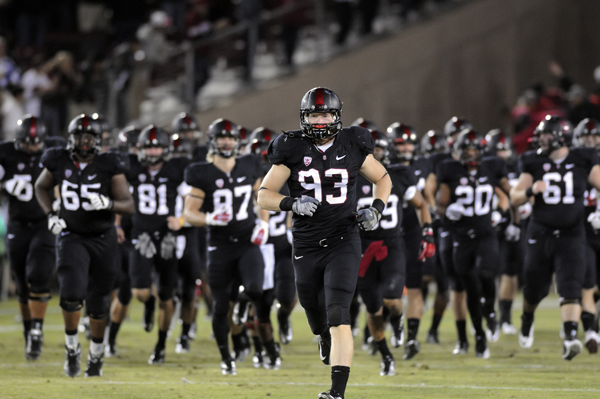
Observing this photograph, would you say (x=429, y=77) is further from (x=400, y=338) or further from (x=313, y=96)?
(x=313, y=96)

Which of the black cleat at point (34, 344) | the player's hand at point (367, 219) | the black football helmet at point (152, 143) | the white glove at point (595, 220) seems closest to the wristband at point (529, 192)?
the white glove at point (595, 220)

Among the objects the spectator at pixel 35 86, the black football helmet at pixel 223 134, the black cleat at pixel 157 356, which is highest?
the spectator at pixel 35 86

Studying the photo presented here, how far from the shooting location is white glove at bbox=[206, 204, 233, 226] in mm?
8727

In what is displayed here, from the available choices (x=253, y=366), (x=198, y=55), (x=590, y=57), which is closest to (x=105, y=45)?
(x=198, y=55)

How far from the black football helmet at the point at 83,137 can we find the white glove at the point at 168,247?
1519 millimetres

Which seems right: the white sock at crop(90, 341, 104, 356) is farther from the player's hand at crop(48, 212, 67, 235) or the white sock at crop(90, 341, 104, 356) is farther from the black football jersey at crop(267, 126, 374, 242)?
the black football jersey at crop(267, 126, 374, 242)

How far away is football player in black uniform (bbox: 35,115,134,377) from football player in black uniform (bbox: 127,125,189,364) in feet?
3.38

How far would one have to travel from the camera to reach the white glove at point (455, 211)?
9969mm

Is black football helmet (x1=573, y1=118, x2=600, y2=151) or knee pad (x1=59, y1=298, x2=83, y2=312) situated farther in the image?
black football helmet (x1=573, y1=118, x2=600, y2=151)

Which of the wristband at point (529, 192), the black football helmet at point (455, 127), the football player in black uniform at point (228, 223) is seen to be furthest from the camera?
the black football helmet at point (455, 127)

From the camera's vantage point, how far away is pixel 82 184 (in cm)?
829

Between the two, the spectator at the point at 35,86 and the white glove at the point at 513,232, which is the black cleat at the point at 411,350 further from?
the spectator at the point at 35,86

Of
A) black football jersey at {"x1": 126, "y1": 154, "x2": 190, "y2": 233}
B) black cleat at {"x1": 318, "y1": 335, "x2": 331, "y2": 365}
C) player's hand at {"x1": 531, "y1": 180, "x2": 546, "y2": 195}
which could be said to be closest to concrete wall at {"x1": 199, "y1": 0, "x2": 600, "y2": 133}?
black football jersey at {"x1": 126, "y1": 154, "x2": 190, "y2": 233}

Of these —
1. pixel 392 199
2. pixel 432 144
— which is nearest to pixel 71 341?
pixel 392 199
